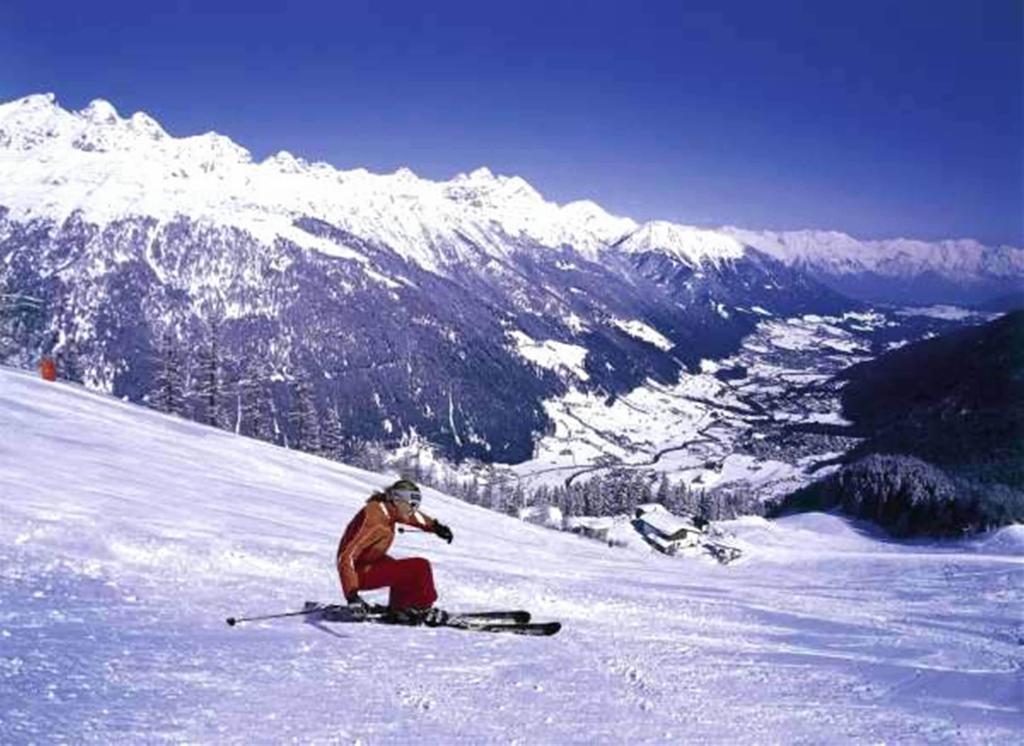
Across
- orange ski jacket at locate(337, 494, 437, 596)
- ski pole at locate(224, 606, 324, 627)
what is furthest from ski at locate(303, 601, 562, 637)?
orange ski jacket at locate(337, 494, 437, 596)

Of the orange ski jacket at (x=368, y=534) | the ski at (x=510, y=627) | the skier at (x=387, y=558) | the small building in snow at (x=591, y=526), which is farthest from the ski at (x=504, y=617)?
the small building in snow at (x=591, y=526)

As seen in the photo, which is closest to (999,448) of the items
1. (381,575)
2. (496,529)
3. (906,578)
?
(906,578)

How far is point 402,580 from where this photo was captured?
13594mm

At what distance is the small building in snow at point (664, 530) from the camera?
80062mm

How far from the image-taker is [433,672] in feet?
38.5

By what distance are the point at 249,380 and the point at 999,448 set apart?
11475 centimetres

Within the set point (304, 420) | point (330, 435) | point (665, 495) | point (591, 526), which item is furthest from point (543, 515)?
point (304, 420)

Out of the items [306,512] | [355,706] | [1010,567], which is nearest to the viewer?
[355,706]

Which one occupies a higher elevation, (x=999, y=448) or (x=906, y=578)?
(x=999, y=448)

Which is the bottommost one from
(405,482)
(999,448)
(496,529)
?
(496,529)

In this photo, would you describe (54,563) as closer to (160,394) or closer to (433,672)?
(433,672)

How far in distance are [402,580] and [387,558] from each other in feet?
1.49

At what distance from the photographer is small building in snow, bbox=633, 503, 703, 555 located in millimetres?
80062

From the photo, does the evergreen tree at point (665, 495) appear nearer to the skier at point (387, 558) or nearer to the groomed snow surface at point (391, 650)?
the groomed snow surface at point (391, 650)
